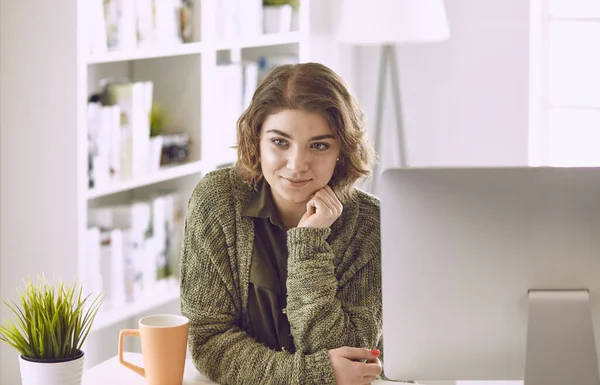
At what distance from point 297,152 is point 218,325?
356mm

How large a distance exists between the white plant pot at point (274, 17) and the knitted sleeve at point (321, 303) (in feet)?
6.70

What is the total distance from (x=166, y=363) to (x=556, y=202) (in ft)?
2.17

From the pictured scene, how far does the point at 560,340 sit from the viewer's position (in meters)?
1.31

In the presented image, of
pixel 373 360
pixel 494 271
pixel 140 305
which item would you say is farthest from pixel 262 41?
pixel 494 271

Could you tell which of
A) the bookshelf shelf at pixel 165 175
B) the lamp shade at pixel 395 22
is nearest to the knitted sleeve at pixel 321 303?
the bookshelf shelf at pixel 165 175

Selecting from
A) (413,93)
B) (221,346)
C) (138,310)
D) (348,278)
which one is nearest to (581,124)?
(413,93)

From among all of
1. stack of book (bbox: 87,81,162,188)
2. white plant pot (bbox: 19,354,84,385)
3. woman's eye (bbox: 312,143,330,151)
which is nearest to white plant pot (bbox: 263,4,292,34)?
stack of book (bbox: 87,81,162,188)

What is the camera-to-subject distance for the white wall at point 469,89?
3.84 metres

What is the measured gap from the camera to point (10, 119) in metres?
2.39

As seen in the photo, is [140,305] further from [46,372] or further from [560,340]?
[560,340]

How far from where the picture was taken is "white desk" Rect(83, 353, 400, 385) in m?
1.52

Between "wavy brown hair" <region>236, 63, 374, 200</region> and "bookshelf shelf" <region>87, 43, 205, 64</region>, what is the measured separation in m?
0.89

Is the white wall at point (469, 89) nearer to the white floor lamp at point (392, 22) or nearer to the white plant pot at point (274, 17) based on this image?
the white floor lamp at point (392, 22)

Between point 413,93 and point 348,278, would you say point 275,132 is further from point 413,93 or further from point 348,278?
point 413,93
